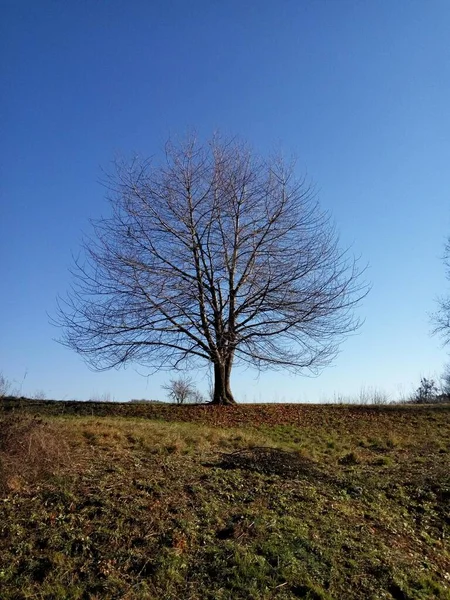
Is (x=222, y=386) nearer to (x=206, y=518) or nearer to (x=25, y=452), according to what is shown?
(x=25, y=452)

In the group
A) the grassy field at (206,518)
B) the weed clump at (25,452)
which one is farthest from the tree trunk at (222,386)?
the weed clump at (25,452)

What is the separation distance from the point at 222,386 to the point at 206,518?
1120 centimetres

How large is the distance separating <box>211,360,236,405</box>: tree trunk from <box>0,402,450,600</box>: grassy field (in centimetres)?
736

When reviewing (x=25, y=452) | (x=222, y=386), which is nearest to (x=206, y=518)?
(x=25, y=452)

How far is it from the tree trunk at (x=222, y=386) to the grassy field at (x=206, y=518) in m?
7.36

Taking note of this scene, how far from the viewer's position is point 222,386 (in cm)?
1691

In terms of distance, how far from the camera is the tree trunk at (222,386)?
55.3ft

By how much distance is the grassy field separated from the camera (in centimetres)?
466

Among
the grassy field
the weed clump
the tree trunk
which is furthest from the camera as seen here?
the tree trunk

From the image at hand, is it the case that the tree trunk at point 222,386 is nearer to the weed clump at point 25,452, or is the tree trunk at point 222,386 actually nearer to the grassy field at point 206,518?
the grassy field at point 206,518

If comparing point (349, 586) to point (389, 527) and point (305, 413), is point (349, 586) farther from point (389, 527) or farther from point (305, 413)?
point (305, 413)

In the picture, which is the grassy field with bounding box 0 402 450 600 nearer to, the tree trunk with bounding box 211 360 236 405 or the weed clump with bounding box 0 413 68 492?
the weed clump with bounding box 0 413 68 492

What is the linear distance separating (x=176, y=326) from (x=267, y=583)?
12.0 metres

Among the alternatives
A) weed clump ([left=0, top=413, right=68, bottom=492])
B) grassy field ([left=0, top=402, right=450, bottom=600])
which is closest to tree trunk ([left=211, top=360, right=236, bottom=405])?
grassy field ([left=0, top=402, right=450, bottom=600])
